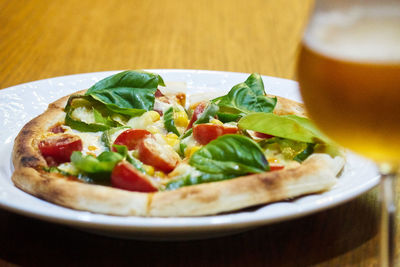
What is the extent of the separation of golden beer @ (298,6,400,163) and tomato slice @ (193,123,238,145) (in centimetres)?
136

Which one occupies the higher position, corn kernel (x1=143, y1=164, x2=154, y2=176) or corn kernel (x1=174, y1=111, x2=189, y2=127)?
corn kernel (x1=143, y1=164, x2=154, y2=176)

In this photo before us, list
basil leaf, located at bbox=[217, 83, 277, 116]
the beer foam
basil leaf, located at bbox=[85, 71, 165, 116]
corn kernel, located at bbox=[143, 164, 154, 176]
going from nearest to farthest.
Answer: the beer foam, corn kernel, located at bbox=[143, 164, 154, 176], basil leaf, located at bbox=[217, 83, 277, 116], basil leaf, located at bbox=[85, 71, 165, 116]

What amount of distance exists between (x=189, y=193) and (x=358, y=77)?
102cm

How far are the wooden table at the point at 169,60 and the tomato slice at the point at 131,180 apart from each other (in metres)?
0.26

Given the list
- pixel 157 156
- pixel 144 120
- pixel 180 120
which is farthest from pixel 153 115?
pixel 157 156

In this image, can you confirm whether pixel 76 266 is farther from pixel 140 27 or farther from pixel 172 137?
pixel 140 27

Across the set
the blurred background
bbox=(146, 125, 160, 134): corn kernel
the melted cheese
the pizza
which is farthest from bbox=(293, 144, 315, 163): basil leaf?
the blurred background

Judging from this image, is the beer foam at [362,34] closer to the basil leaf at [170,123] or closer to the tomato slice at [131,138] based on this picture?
the tomato slice at [131,138]

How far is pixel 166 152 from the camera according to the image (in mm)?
2641

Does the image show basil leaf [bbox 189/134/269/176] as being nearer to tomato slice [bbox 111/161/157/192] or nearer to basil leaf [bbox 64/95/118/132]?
tomato slice [bbox 111/161/157/192]

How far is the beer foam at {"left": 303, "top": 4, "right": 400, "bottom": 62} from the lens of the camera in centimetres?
122

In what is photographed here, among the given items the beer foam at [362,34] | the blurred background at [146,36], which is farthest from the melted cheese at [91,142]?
the beer foam at [362,34]

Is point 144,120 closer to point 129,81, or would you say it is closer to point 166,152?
point 129,81

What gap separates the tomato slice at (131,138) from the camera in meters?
2.79
